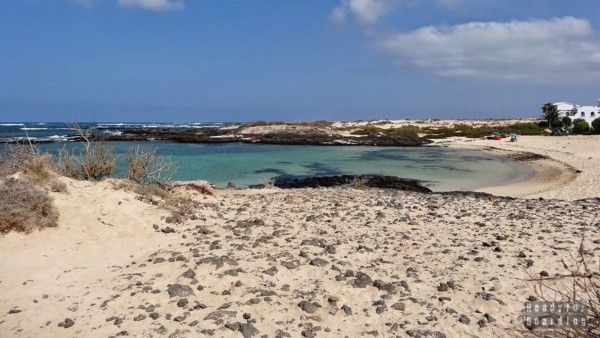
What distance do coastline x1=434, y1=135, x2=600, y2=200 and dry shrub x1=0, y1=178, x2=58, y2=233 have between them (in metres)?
17.9

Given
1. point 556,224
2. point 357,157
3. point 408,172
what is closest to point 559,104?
point 357,157

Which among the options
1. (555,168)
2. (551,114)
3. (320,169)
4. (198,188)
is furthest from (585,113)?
(198,188)

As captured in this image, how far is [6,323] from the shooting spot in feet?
19.5

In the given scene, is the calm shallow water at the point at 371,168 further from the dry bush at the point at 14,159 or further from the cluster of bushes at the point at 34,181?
the dry bush at the point at 14,159

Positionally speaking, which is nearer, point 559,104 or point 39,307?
point 39,307

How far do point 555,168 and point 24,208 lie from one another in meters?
31.4

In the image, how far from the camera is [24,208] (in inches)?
336

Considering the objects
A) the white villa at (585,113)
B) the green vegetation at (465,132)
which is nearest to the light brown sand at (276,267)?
the green vegetation at (465,132)

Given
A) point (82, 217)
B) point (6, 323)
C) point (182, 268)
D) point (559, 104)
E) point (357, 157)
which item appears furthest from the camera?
point (559, 104)

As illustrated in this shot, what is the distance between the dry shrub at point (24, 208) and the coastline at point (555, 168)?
17918 millimetres

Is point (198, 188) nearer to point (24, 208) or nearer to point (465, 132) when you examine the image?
point (24, 208)

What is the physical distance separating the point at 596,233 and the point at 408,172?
71.2 ft

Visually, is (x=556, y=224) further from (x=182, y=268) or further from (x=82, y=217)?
(x=82, y=217)

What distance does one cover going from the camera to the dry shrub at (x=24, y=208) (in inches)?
327
